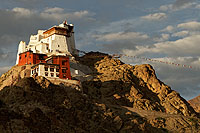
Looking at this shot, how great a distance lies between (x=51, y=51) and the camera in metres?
111

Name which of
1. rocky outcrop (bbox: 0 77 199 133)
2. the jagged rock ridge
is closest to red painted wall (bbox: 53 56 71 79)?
the jagged rock ridge

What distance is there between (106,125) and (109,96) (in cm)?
1633

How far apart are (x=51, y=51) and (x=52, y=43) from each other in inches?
106

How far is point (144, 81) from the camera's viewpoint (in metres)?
114

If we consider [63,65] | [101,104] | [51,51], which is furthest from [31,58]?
[101,104]

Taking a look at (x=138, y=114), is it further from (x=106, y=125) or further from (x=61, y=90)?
(x=61, y=90)

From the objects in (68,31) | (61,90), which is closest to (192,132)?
(61,90)

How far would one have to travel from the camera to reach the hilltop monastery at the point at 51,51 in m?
95.6

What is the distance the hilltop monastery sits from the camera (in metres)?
95.6

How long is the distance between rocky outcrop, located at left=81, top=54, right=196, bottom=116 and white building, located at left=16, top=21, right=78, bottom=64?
8.04 metres

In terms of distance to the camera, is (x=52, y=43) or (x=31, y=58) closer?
(x=31, y=58)

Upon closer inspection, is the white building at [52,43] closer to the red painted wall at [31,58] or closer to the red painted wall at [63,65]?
the red painted wall at [31,58]

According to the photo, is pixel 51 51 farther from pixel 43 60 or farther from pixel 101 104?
pixel 101 104

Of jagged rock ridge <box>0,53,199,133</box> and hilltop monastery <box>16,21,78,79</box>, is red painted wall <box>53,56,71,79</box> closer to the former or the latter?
hilltop monastery <box>16,21,78,79</box>
